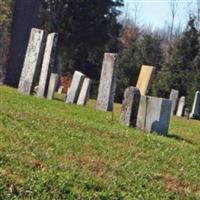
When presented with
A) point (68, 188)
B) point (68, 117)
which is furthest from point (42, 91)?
point (68, 188)

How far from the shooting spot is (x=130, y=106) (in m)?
14.6

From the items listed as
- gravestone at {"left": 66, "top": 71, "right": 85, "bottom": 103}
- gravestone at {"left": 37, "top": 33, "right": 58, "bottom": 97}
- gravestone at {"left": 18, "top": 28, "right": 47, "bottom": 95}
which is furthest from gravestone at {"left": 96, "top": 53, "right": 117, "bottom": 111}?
gravestone at {"left": 18, "top": 28, "right": 47, "bottom": 95}

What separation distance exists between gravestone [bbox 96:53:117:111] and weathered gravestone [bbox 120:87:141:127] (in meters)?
4.95

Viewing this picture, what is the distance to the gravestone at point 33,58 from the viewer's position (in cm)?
1908

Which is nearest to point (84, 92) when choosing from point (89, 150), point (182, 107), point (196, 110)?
point (89, 150)

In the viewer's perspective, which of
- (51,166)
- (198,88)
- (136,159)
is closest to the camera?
(51,166)

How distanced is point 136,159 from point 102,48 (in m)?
34.6

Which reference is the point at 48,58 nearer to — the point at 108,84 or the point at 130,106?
the point at 108,84

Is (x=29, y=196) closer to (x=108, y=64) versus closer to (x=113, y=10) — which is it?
(x=108, y=64)

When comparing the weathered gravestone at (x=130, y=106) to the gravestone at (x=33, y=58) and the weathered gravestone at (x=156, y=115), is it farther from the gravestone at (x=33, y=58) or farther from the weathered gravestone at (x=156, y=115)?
the gravestone at (x=33, y=58)

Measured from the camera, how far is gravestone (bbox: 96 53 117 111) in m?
19.6

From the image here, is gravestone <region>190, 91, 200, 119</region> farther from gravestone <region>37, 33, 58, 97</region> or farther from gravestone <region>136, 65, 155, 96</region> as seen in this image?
gravestone <region>37, 33, 58, 97</region>

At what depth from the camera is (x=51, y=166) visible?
852 centimetres

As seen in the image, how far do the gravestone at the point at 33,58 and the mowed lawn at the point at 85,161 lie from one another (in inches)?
196
